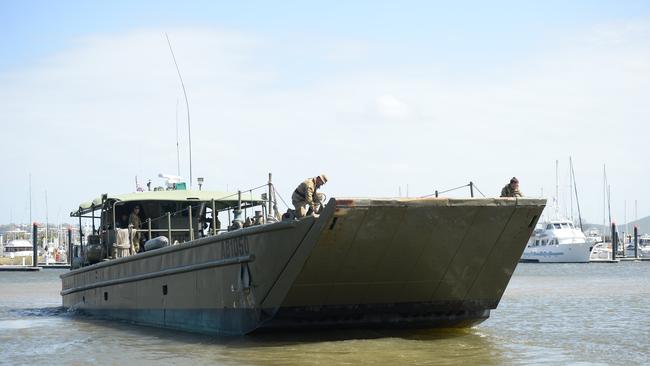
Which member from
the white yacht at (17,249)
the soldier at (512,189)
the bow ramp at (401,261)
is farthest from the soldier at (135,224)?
the white yacht at (17,249)

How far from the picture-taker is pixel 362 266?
40.1ft

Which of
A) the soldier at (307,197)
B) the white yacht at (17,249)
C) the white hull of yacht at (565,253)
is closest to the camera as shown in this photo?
the soldier at (307,197)

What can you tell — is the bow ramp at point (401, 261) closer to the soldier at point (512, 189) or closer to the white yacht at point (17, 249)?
the soldier at point (512, 189)

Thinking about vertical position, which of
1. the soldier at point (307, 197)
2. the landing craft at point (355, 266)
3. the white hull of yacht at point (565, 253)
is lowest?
the white hull of yacht at point (565, 253)

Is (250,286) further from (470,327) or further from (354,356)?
(470,327)

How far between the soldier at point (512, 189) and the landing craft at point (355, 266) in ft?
1.22

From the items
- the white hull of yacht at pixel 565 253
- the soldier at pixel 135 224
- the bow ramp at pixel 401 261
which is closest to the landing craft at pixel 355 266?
the bow ramp at pixel 401 261

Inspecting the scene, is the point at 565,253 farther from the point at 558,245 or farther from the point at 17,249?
the point at 17,249

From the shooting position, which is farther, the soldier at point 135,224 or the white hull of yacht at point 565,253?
the white hull of yacht at point 565,253

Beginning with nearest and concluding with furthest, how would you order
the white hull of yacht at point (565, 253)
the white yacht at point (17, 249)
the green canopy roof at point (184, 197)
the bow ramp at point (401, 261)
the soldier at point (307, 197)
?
1. the bow ramp at point (401, 261)
2. the soldier at point (307, 197)
3. the green canopy roof at point (184, 197)
4. the white hull of yacht at point (565, 253)
5. the white yacht at point (17, 249)

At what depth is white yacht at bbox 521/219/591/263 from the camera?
225 feet

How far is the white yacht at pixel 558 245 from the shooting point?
6844 cm

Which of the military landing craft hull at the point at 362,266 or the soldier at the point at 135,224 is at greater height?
the soldier at the point at 135,224

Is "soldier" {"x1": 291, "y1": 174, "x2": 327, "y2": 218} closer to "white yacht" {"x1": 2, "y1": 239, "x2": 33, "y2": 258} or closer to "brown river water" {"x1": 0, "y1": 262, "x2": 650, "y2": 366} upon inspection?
"brown river water" {"x1": 0, "y1": 262, "x2": 650, "y2": 366}
